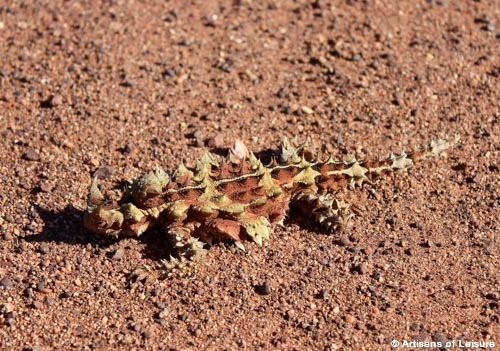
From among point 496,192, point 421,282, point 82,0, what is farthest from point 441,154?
point 82,0

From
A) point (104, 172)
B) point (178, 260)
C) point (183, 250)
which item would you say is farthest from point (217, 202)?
point (104, 172)

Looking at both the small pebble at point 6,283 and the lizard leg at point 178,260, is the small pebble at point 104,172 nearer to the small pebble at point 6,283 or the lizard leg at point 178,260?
the lizard leg at point 178,260

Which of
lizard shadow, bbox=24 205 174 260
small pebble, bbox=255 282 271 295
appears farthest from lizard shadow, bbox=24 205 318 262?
small pebble, bbox=255 282 271 295

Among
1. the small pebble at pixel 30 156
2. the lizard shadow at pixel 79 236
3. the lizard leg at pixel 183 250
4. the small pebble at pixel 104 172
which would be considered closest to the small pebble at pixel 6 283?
the lizard shadow at pixel 79 236

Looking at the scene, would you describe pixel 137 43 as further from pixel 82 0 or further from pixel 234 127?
pixel 234 127

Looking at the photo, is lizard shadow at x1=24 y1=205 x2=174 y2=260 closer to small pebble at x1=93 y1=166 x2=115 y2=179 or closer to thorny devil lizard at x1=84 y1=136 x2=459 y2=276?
thorny devil lizard at x1=84 y1=136 x2=459 y2=276

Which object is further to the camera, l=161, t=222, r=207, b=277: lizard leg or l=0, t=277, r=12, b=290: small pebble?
l=161, t=222, r=207, b=277: lizard leg
